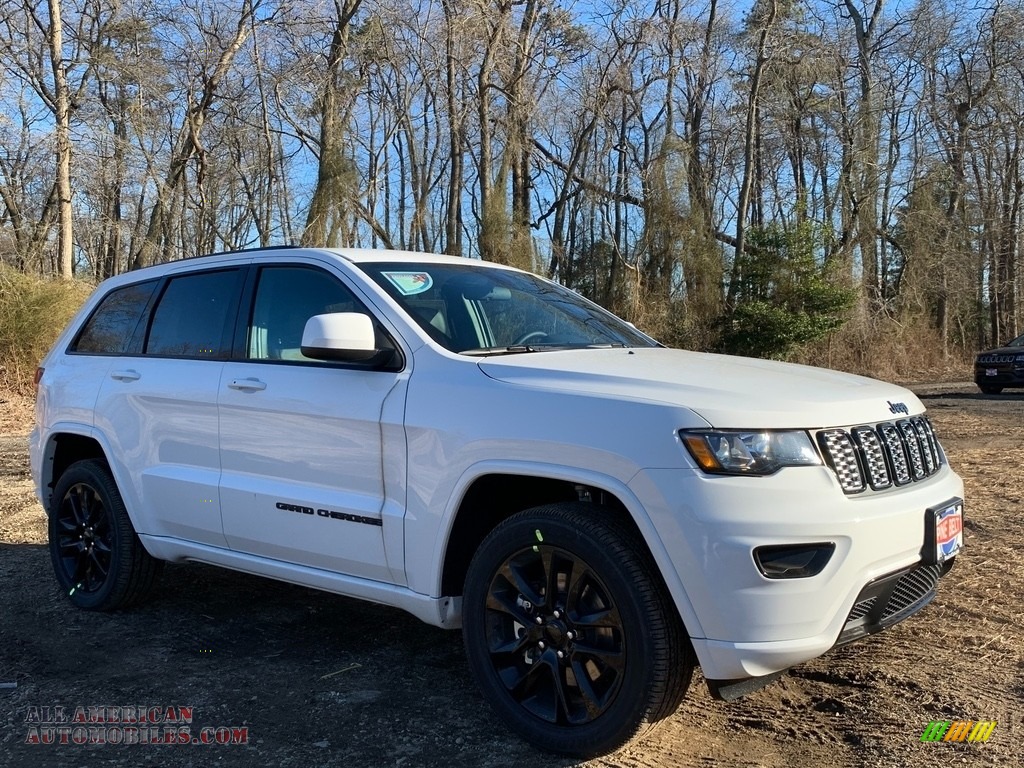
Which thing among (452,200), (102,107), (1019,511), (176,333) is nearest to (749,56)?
(452,200)

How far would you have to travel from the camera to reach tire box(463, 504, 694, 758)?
2.87 metres

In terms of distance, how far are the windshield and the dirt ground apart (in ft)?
4.86

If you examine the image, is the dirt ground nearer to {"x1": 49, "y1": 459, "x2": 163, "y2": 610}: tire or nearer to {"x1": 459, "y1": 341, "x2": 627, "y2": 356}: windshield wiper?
{"x1": 49, "y1": 459, "x2": 163, "y2": 610}: tire

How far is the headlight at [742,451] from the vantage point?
2.78 m

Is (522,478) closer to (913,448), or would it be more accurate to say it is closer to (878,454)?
(878,454)

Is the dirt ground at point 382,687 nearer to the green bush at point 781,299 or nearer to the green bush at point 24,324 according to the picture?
the green bush at point 24,324

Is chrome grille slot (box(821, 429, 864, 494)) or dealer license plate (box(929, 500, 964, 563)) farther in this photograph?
dealer license plate (box(929, 500, 964, 563))

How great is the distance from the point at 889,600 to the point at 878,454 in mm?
490

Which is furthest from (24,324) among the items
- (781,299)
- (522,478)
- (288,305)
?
(781,299)

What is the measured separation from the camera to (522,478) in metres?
3.32

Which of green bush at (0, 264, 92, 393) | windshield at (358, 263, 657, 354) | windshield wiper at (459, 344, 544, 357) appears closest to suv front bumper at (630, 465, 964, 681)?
windshield wiper at (459, 344, 544, 357)

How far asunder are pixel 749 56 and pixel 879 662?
2858 centimetres

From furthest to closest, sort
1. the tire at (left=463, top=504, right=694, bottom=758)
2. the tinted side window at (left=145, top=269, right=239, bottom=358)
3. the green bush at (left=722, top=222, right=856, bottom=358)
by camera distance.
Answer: the green bush at (left=722, top=222, right=856, bottom=358), the tinted side window at (left=145, top=269, right=239, bottom=358), the tire at (left=463, top=504, right=694, bottom=758)

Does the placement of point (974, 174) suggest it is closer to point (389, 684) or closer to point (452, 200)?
point (452, 200)
